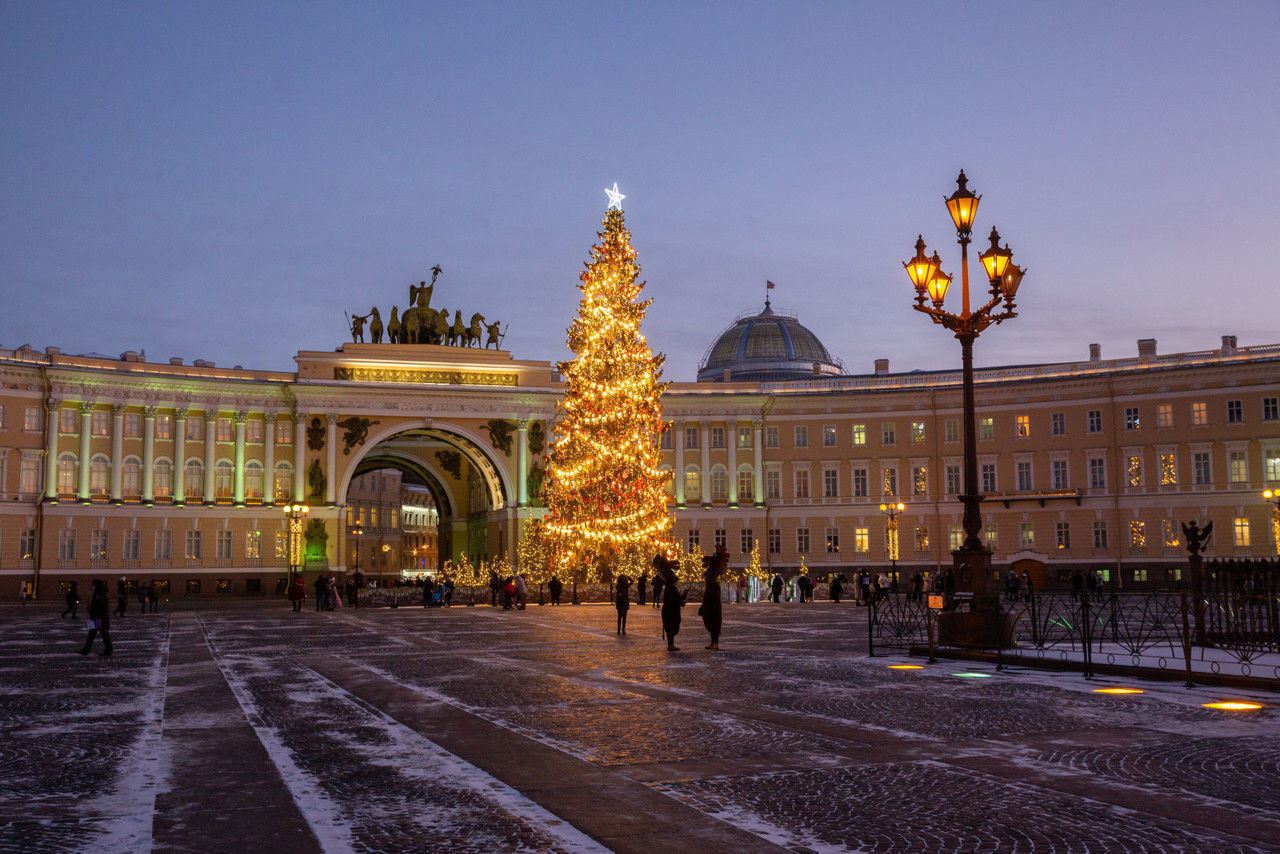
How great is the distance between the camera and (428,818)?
8398 mm

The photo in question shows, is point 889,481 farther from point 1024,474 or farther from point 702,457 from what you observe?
point 702,457

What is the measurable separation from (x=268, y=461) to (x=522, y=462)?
14601mm

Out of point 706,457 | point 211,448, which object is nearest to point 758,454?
point 706,457

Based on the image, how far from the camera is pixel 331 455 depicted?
67.9m

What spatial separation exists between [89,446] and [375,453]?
672 inches

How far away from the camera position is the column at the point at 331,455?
67.7 meters

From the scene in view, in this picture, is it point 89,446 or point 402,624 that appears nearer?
point 402,624

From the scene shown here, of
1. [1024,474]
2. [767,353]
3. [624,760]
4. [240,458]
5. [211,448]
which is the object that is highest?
[767,353]

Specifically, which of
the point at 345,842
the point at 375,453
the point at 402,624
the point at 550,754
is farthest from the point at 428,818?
the point at 375,453

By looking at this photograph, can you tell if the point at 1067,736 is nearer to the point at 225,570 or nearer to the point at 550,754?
the point at 550,754

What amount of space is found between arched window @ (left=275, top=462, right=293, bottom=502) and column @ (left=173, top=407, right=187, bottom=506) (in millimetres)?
4981

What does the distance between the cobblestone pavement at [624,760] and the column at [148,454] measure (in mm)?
47506

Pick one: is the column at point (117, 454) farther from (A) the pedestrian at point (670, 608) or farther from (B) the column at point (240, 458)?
(A) the pedestrian at point (670, 608)

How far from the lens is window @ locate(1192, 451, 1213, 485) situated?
2459 inches
